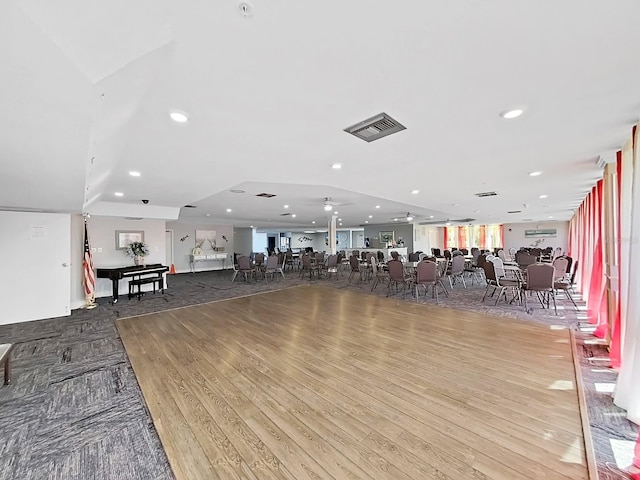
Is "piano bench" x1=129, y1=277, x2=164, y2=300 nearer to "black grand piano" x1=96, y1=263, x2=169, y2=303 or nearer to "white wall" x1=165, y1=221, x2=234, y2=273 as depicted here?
"black grand piano" x1=96, y1=263, x2=169, y2=303

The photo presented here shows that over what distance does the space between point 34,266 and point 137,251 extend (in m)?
2.58

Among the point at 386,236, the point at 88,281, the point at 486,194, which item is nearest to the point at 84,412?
the point at 88,281

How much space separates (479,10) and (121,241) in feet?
31.1

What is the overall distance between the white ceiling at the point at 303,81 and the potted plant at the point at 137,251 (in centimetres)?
475

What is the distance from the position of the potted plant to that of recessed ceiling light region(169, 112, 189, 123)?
7.08 m

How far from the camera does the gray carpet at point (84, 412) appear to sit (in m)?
1.74

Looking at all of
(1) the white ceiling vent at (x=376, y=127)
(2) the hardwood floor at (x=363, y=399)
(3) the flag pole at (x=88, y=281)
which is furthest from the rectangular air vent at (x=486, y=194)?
(3) the flag pole at (x=88, y=281)

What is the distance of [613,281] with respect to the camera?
3.20 m

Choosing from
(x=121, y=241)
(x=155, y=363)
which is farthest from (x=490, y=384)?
(x=121, y=241)

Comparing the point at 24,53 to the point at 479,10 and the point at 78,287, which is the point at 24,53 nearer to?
the point at 479,10

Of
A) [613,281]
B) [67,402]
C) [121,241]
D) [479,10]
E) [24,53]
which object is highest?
[479,10]

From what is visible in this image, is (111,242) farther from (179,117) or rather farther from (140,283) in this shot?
(179,117)

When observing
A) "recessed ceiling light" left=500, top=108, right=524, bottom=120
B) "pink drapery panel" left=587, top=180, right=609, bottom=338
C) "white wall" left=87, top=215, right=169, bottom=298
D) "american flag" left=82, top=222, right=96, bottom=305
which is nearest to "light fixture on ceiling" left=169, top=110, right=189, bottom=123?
"recessed ceiling light" left=500, top=108, right=524, bottom=120

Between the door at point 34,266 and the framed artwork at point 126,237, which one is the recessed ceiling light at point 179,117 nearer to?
the door at point 34,266
